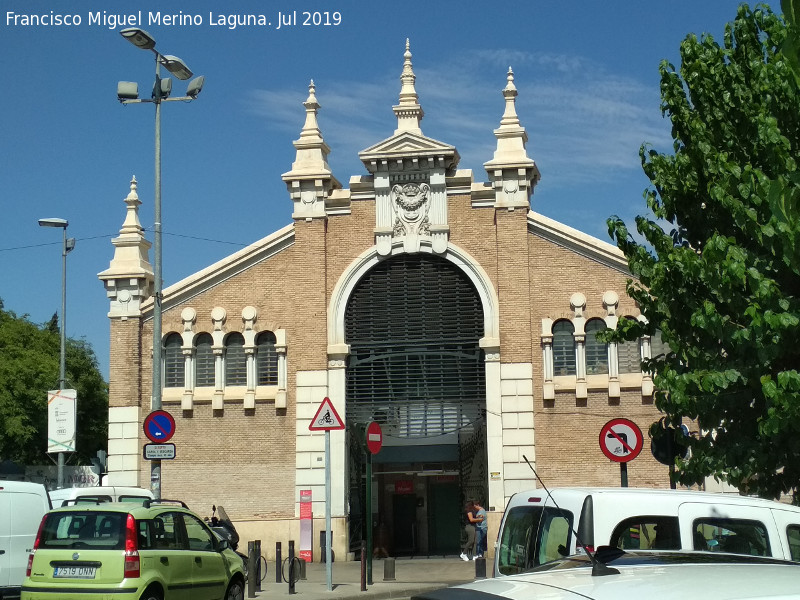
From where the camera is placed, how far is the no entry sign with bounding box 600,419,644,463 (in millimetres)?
16172

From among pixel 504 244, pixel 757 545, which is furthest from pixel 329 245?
pixel 757 545

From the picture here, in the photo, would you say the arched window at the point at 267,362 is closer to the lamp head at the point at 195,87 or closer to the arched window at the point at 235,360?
the arched window at the point at 235,360

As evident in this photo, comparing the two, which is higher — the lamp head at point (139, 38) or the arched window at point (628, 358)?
the lamp head at point (139, 38)

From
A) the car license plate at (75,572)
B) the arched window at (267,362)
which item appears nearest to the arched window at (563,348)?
the arched window at (267,362)

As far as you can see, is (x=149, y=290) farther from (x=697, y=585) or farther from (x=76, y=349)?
(x=76, y=349)

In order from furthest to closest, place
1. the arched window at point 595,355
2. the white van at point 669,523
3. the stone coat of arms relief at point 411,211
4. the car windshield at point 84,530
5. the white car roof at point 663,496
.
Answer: the stone coat of arms relief at point 411,211, the arched window at point 595,355, the car windshield at point 84,530, the white car roof at point 663,496, the white van at point 669,523

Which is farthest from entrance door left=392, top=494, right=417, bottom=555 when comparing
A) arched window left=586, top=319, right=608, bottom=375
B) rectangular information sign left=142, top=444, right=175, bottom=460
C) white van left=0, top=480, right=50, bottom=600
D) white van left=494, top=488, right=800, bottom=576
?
white van left=494, top=488, right=800, bottom=576

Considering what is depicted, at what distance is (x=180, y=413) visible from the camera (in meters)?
29.4

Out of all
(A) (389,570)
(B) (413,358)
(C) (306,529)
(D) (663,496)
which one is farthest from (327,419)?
(D) (663,496)

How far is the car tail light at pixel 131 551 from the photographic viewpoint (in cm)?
1330

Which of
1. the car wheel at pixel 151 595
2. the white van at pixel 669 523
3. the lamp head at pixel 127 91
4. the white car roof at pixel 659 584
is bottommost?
the car wheel at pixel 151 595

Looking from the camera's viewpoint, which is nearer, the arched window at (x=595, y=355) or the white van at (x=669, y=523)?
the white van at (x=669, y=523)

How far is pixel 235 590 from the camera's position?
1644cm

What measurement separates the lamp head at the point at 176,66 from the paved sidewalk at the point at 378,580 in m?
9.80
